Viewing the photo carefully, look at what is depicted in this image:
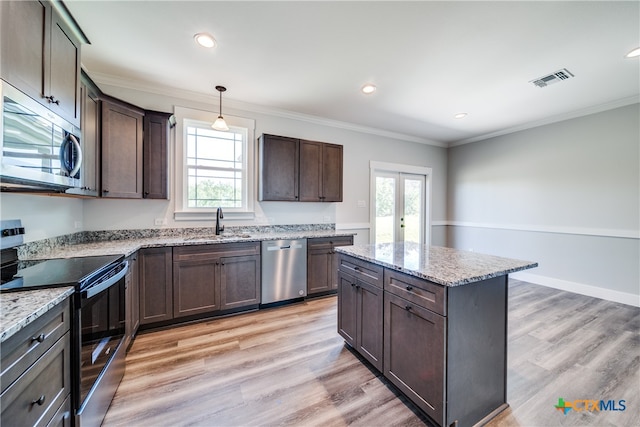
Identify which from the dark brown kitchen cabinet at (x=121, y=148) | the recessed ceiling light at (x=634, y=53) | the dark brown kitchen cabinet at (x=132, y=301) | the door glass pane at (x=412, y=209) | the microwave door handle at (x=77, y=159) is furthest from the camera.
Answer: the door glass pane at (x=412, y=209)

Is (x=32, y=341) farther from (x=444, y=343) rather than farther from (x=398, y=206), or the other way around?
(x=398, y=206)

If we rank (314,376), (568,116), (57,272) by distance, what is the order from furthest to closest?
(568,116), (314,376), (57,272)

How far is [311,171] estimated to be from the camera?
12.6 feet

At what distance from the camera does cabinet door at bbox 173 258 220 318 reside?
2.74m

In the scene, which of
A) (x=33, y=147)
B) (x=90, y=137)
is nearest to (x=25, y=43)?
(x=33, y=147)

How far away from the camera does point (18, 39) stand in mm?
1341

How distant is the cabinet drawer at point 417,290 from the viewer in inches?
55.8

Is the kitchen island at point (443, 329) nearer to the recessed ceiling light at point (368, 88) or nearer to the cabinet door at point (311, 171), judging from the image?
the cabinet door at point (311, 171)

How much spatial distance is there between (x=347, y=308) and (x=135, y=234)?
2669mm

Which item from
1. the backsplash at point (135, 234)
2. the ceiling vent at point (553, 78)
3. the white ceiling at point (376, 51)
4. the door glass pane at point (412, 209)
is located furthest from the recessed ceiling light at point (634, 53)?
the backsplash at point (135, 234)

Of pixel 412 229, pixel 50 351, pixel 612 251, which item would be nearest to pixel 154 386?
pixel 50 351

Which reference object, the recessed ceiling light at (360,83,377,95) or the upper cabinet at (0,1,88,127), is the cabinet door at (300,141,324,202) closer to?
the recessed ceiling light at (360,83,377,95)

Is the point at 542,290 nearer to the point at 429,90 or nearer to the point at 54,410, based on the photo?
the point at 429,90

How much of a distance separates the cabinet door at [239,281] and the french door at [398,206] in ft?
8.63
